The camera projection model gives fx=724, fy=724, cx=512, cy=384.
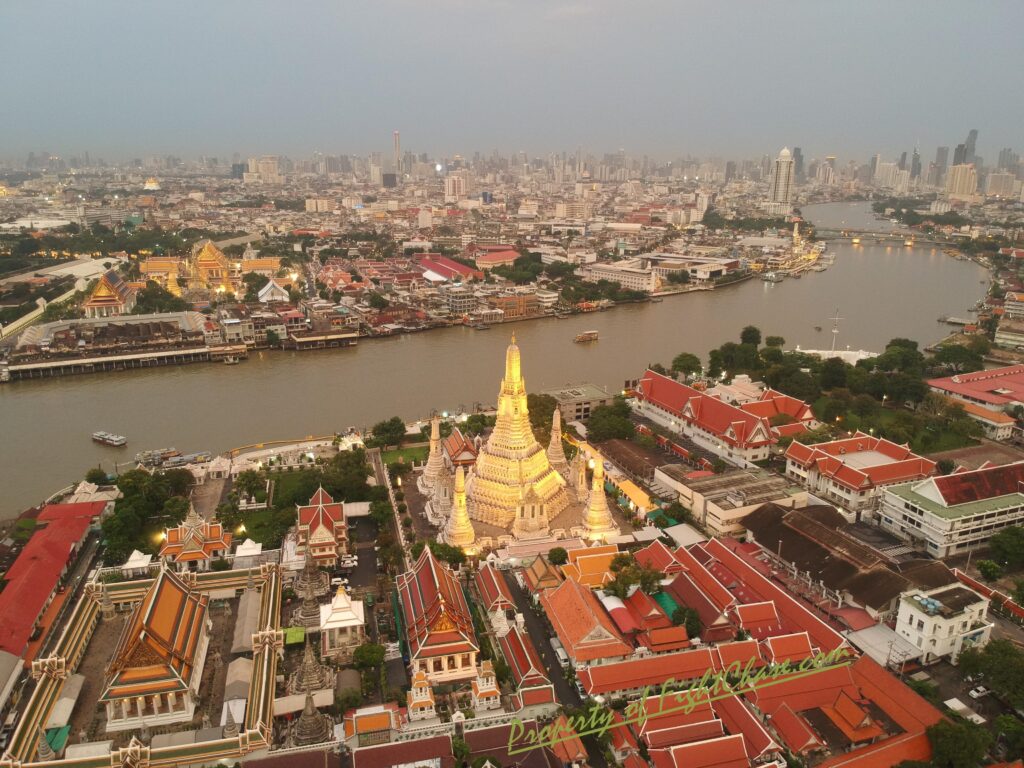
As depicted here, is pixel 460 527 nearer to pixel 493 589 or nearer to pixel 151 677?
pixel 493 589

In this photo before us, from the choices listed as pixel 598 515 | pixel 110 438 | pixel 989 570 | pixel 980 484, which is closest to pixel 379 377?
pixel 110 438

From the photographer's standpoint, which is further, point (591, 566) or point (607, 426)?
point (607, 426)

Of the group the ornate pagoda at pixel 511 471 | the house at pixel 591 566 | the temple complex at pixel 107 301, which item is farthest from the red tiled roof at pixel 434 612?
the temple complex at pixel 107 301

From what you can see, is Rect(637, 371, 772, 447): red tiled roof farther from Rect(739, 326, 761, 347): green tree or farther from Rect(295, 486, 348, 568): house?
Rect(295, 486, 348, 568): house

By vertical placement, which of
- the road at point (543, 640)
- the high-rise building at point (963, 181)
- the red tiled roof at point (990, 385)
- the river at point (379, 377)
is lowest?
the river at point (379, 377)

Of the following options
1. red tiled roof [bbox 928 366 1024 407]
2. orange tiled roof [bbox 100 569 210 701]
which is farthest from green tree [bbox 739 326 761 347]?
orange tiled roof [bbox 100 569 210 701]

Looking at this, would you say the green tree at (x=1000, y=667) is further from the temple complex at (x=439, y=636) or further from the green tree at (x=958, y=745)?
the temple complex at (x=439, y=636)
